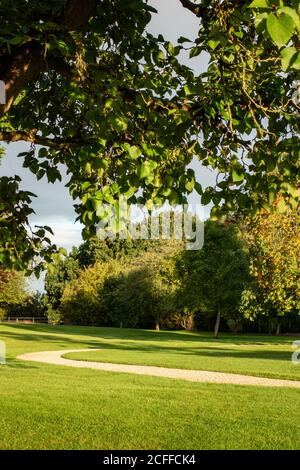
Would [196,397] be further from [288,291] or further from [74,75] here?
[288,291]

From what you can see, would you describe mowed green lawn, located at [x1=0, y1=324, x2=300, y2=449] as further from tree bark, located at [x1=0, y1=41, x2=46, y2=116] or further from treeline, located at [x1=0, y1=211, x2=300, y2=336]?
tree bark, located at [x1=0, y1=41, x2=46, y2=116]

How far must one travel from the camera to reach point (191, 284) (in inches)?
1661

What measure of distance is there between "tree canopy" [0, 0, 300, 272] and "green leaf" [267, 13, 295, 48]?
178 cm

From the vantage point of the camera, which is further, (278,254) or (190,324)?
(190,324)

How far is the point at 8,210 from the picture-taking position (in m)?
7.61

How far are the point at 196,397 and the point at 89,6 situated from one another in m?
9.17

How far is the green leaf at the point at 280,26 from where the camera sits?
8.12 ft

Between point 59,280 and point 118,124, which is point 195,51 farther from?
point 59,280

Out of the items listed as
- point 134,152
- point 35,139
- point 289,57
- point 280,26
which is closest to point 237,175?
point 134,152

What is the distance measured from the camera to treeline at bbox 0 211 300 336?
24.5 m

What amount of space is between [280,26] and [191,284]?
40.1 meters

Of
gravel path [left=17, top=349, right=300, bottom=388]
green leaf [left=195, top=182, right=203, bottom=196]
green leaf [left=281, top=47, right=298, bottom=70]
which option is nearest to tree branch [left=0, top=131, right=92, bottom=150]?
green leaf [left=195, top=182, right=203, bottom=196]

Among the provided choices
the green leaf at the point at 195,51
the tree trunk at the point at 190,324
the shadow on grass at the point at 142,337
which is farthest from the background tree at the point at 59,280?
the green leaf at the point at 195,51

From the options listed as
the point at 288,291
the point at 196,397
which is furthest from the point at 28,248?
the point at 288,291
